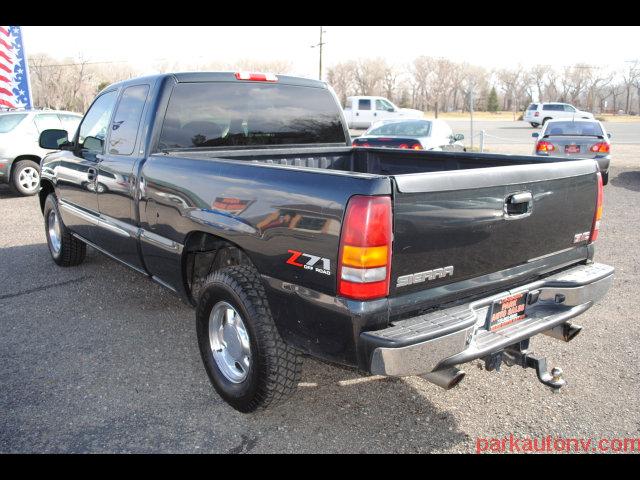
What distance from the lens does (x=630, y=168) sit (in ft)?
48.6

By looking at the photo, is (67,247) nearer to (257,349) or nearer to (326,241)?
(257,349)

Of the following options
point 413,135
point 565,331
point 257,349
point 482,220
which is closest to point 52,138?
point 257,349

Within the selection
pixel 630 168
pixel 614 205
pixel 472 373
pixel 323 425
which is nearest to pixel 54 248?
pixel 323 425

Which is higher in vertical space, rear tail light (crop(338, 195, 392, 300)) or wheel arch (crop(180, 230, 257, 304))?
rear tail light (crop(338, 195, 392, 300))

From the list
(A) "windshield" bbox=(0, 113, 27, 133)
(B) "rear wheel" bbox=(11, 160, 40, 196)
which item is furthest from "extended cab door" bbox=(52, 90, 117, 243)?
(A) "windshield" bbox=(0, 113, 27, 133)

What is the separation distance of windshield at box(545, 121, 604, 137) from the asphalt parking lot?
9275mm

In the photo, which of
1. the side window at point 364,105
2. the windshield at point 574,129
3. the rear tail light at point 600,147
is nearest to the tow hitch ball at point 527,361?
the rear tail light at point 600,147

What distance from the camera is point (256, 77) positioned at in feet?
14.0

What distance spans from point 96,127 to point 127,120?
82cm

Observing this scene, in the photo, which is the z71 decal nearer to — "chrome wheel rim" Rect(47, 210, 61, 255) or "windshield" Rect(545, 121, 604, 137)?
"chrome wheel rim" Rect(47, 210, 61, 255)

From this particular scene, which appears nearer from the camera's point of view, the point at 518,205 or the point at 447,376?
the point at 447,376

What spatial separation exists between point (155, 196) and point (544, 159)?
255cm

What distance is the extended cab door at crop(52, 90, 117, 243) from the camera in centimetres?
459

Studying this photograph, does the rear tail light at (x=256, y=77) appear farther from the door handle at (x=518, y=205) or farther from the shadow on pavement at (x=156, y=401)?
the door handle at (x=518, y=205)
